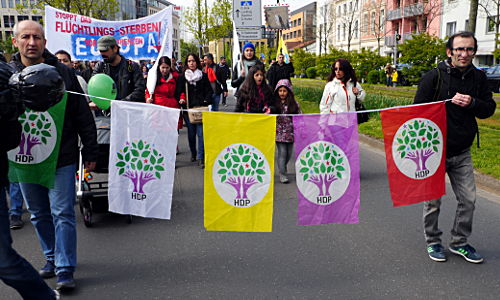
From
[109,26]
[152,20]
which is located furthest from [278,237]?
[109,26]

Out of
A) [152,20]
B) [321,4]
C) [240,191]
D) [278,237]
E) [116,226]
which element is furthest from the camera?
[321,4]

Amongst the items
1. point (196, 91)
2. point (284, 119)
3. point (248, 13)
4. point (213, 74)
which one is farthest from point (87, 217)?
point (248, 13)

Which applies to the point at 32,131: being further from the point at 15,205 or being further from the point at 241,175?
the point at 15,205

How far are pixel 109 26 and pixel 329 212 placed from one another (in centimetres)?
604

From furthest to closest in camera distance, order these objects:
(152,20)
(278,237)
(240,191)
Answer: (152,20) → (278,237) → (240,191)

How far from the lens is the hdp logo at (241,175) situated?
12.2 feet

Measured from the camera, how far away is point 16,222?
5.19 m

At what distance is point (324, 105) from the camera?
273 inches

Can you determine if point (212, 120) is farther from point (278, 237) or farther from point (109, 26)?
point (109, 26)

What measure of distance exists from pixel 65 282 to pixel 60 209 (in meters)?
0.58

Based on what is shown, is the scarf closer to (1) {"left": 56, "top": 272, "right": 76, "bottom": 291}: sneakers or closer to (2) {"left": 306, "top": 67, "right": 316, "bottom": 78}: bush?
(1) {"left": 56, "top": 272, "right": 76, "bottom": 291}: sneakers

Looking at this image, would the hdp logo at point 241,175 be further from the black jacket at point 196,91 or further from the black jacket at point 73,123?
the black jacket at point 196,91

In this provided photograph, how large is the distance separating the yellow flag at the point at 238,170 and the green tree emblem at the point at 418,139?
3.96 ft

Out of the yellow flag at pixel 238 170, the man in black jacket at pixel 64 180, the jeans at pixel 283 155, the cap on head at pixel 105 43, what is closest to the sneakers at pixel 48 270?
the man in black jacket at pixel 64 180
